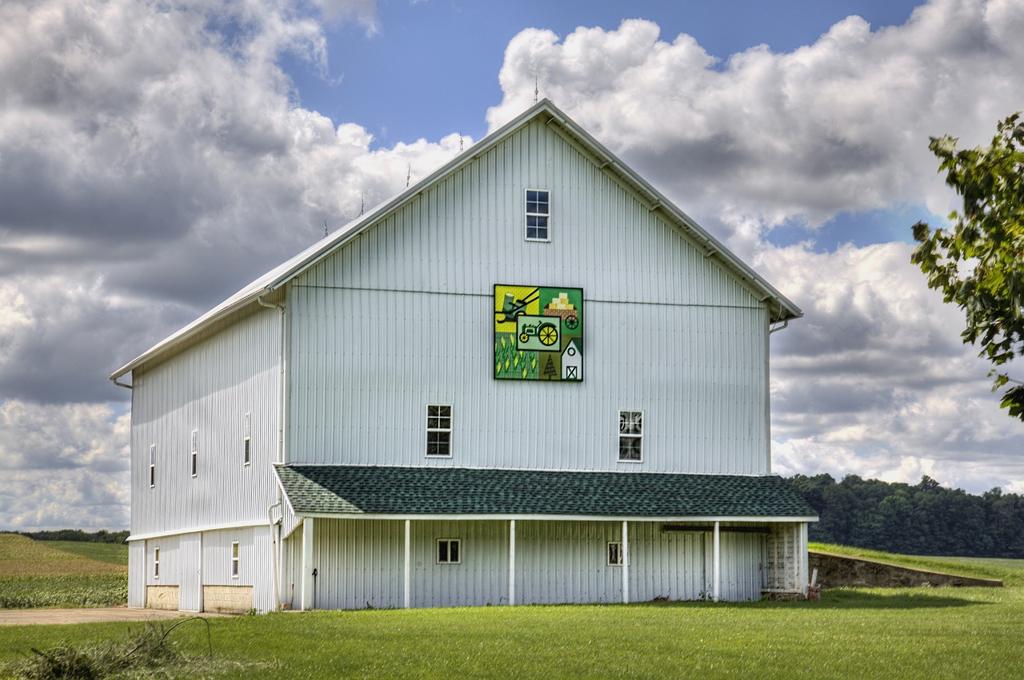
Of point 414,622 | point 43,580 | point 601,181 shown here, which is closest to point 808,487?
point 43,580

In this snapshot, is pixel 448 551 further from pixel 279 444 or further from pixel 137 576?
pixel 137 576

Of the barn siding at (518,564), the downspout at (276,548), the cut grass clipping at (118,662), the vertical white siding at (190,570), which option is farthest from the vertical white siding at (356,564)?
the cut grass clipping at (118,662)

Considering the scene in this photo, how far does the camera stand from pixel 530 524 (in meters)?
39.6

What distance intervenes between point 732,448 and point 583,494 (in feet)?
17.4

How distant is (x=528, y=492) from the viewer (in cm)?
3884

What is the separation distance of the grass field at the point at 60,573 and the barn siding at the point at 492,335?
18649 millimetres

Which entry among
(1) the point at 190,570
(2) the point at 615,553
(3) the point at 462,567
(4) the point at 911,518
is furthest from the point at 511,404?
(4) the point at 911,518

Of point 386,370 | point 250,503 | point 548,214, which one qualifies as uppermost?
point 548,214

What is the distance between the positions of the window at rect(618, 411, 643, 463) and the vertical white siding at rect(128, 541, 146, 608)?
20.0 meters

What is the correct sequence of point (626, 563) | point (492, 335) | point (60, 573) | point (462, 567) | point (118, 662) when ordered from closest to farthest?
1. point (118, 662)
2. point (462, 567)
3. point (626, 563)
4. point (492, 335)
5. point (60, 573)

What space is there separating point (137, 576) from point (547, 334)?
69.1ft

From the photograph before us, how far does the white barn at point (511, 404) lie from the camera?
38281 mm

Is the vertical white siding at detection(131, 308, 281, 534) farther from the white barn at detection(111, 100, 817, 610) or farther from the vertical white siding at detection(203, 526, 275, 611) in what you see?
the vertical white siding at detection(203, 526, 275, 611)

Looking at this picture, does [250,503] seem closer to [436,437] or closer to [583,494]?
[436,437]
